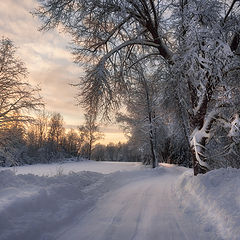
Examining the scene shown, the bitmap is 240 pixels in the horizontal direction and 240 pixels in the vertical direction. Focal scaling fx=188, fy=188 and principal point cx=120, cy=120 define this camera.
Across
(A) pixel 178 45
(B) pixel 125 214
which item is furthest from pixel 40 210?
(A) pixel 178 45

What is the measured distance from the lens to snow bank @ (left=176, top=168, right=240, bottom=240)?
3801mm

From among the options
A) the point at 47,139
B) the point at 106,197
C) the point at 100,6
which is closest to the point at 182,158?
the point at 106,197

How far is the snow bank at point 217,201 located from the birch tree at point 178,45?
4.45 feet

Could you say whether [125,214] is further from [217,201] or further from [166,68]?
→ [166,68]

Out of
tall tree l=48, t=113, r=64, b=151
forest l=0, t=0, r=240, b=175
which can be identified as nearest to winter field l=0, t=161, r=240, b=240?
forest l=0, t=0, r=240, b=175

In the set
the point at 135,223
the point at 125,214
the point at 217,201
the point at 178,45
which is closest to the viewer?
the point at 135,223

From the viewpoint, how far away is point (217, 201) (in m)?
4.72

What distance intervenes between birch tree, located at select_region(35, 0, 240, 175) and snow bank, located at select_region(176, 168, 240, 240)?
136cm

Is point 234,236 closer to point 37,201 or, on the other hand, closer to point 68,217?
point 68,217

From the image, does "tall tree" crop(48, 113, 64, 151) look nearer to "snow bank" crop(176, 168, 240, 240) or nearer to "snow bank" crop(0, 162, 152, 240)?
"snow bank" crop(0, 162, 152, 240)

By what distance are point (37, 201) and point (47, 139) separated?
54.5 metres

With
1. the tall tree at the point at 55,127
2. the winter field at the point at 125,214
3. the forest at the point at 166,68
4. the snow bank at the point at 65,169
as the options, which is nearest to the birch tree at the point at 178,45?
the forest at the point at 166,68

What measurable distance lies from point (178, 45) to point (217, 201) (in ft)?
19.8

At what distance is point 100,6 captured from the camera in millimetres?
7281
